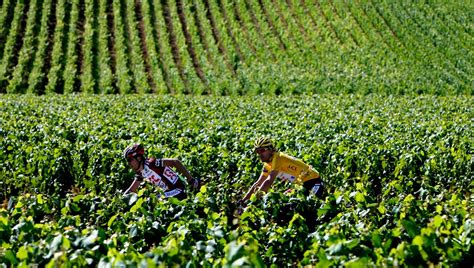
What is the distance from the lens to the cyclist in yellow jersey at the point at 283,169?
324 inches

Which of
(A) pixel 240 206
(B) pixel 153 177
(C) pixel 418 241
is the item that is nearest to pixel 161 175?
(B) pixel 153 177

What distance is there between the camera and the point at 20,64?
109 ft

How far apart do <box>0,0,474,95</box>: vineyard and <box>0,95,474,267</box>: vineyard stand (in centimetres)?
879

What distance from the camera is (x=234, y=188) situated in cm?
1043

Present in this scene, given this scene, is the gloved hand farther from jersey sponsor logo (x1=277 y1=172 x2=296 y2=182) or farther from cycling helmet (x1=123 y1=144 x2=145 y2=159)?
cycling helmet (x1=123 y1=144 x2=145 y2=159)

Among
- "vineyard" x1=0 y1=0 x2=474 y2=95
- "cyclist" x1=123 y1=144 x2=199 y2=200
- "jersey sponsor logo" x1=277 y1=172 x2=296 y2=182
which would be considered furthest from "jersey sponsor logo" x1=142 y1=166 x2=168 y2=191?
"vineyard" x1=0 y1=0 x2=474 y2=95

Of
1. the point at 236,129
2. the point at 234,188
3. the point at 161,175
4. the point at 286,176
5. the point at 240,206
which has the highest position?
the point at 161,175

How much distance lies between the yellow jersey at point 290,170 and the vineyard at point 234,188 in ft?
0.77

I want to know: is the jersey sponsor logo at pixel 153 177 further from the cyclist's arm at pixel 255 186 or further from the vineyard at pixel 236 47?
the vineyard at pixel 236 47

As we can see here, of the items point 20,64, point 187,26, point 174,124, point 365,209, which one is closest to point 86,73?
point 20,64

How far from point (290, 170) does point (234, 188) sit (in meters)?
2.12

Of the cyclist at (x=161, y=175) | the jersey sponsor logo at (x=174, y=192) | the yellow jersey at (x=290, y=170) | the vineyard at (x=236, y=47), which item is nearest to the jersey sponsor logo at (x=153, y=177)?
the cyclist at (x=161, y=175)

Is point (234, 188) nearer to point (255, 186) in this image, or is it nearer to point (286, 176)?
point (286, 176)

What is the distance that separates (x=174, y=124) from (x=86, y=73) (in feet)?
60.1
